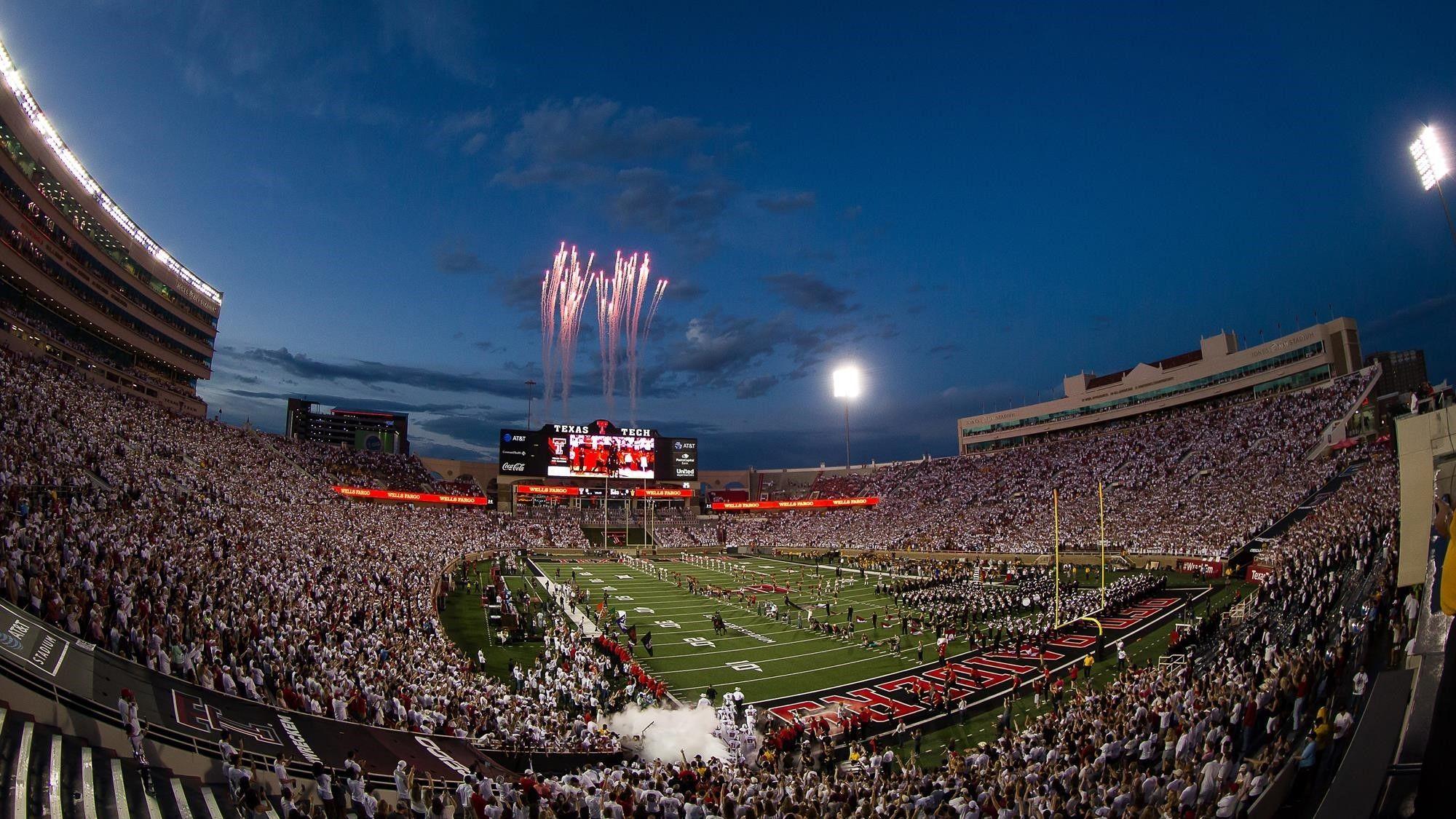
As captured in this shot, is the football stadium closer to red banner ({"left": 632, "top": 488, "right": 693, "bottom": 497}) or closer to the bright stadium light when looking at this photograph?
the bright stadium light

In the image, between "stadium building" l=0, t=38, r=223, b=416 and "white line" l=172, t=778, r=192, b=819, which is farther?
"stadium building" l=0, t=38, r=223, b=416

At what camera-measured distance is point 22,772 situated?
26.0 ft

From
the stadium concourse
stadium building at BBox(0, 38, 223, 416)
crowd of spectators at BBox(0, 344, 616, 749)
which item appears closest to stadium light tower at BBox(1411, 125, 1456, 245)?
the stadium concourse

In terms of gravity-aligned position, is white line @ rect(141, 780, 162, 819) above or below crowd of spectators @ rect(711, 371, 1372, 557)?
below

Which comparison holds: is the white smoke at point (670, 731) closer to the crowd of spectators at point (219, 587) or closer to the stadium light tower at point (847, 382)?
the crowd of spectators at point (219, 587)

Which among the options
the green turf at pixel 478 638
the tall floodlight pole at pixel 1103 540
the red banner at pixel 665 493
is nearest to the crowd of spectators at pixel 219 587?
the green turf at pixel 478 638

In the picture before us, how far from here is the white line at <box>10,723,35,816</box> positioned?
728cm

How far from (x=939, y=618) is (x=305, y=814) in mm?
25081

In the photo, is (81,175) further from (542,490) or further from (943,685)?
(943,685)

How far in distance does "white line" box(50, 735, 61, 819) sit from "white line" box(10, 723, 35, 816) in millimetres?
224

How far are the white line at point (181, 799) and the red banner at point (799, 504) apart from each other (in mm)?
72373

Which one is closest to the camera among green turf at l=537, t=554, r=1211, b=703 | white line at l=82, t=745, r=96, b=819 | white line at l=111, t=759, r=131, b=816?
white line at l=82, t=745, r=96, b=819

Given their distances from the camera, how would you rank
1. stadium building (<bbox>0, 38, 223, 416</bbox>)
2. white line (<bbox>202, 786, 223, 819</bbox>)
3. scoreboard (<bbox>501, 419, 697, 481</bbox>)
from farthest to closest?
scoreboard (<bbox>501, 419, 697, 481</bbox>)
stadium building (<bbox>0, 38, 223, 416</bbox>)
white line (<bbox>202, 786, 223, 819</bbox>)

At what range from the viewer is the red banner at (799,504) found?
79125mm
